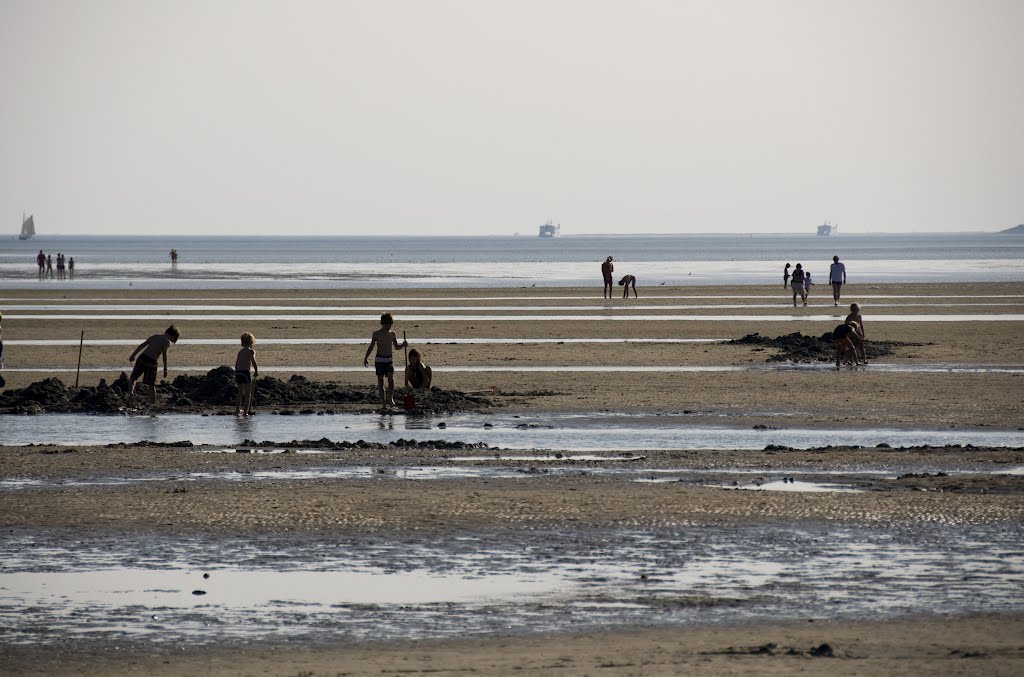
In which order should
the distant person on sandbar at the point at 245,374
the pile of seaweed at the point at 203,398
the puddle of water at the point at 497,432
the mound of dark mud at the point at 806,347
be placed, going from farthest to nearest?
the mound of dark mud at the point at 806,347
the pile of seaweed at the point at 203,398
the distant person on sandbar at the point at 245,374
the puddle of water at the point at 497,432

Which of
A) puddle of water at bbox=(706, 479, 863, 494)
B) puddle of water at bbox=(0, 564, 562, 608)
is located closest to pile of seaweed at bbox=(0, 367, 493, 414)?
puddle of water at bbox=(706, 479, 863, 494)

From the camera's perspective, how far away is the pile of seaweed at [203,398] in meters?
22.5

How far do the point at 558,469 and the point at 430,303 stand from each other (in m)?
40.7

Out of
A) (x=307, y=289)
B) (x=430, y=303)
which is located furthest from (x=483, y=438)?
(x=307, y=289)

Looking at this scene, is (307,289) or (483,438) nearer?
(483,438)

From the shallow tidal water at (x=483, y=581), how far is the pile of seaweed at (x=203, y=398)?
10.2 metres

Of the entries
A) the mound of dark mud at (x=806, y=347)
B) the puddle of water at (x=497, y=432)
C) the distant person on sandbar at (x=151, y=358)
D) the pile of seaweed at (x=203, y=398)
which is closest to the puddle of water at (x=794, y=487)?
the puddle of water at (x=497, y=432)

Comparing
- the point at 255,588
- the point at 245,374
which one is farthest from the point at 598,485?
the point at 245,374

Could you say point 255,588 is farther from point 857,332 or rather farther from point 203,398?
point 857,332

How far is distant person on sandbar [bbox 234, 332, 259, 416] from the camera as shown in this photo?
21562 mm

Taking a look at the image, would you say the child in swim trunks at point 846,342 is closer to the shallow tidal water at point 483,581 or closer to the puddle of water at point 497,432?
the puddle of water at point 497,432

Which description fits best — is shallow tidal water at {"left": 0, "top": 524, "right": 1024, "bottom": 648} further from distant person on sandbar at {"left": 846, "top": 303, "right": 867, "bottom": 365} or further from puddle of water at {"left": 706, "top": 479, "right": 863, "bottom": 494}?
distant person on sandbar at {"left": 846, "top": 303, "right": 867, "bottom": 365}

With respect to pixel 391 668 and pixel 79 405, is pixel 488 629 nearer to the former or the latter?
pixel 391 668

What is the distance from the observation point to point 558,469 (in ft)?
53.5
